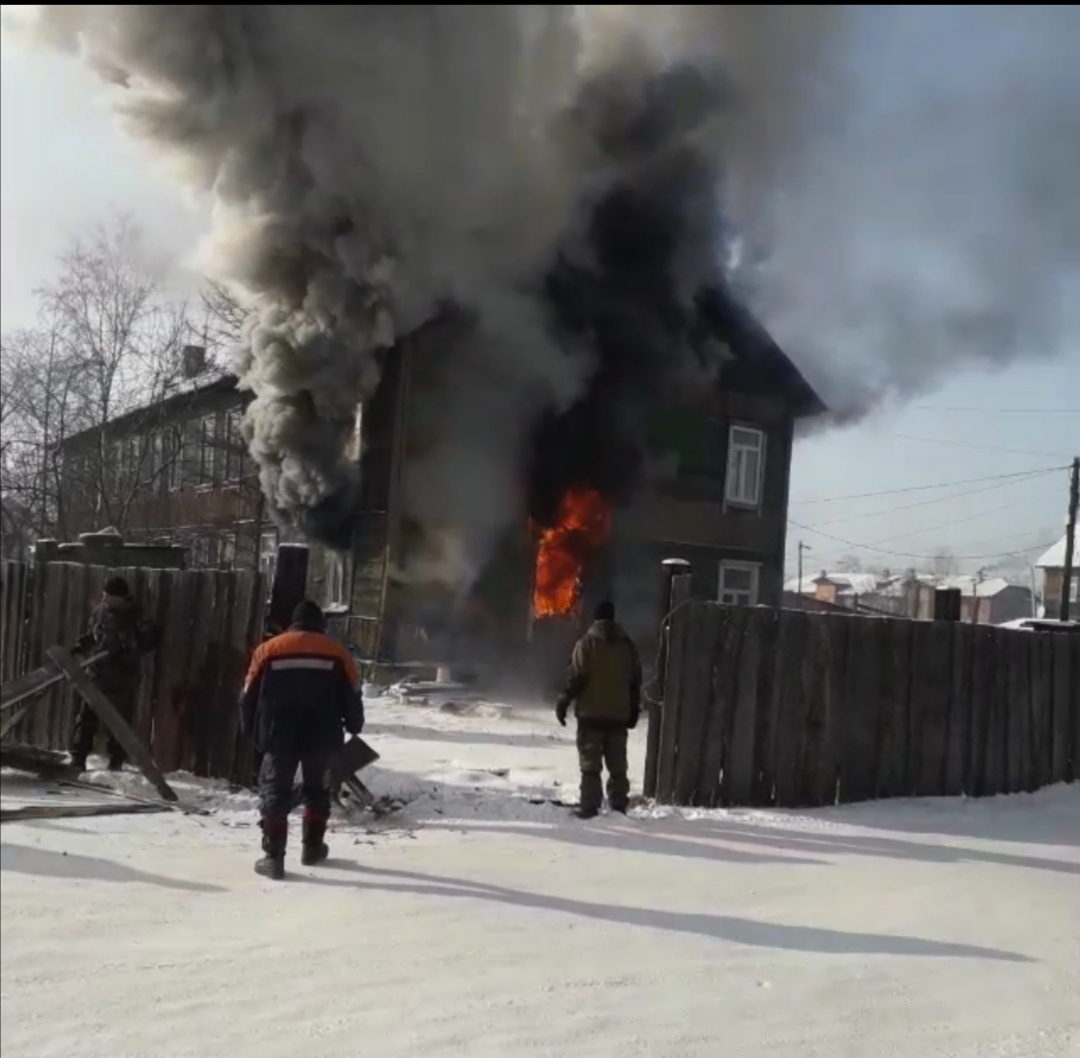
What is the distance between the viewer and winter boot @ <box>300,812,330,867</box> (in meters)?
4.73

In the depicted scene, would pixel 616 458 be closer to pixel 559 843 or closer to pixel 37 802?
pixel 559 843

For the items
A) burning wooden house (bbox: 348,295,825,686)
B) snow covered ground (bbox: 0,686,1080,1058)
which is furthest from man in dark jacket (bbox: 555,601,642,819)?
burning wooden house (bbox: 348,295,825,686)

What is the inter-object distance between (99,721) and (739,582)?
52.0 ft

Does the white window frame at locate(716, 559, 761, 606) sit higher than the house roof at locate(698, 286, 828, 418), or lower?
lower

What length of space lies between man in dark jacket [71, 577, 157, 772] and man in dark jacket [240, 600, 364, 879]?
1.71 ft

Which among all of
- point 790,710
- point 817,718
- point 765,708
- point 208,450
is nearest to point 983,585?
point 817,718

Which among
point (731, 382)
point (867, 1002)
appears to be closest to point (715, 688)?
point (867, 1002)

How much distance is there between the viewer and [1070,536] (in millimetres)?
6801

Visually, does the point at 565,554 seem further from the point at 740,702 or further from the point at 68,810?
the point at 68,810

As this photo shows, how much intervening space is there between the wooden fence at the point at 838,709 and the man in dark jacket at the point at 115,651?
10.4 ft

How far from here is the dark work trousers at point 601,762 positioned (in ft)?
21.3

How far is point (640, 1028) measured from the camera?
335cm

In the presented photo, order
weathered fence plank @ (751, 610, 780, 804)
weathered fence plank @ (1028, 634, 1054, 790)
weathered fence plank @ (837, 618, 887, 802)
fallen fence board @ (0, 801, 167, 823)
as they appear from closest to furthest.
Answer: fallen fence board @ (0, 801, 167, 823) < weathered fence plank @ (751, 610, 780, 804) < weathered fence plank @ (837, 618, 887, 802) < weathered fence plank @ (1028, 634, 1054, 790)

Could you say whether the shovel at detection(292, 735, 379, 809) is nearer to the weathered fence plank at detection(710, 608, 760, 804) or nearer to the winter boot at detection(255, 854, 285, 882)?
the winter boot at detection(255, 854, 285, 882)
